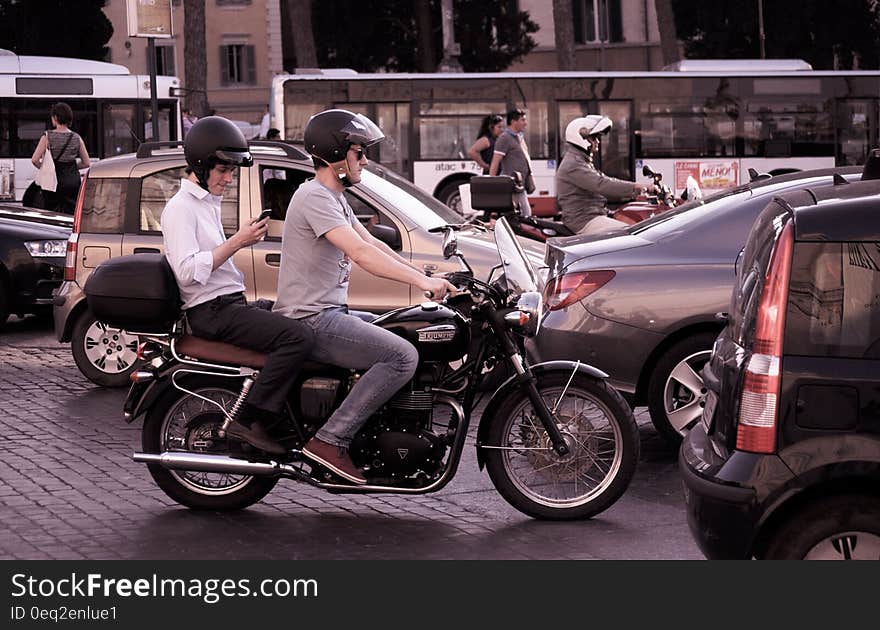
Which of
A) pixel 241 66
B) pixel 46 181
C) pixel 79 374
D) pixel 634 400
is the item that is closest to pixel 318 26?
pixel 241 66

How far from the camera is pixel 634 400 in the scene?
8703 mm

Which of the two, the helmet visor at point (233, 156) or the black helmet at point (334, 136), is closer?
the black helmet at point (334, 136)

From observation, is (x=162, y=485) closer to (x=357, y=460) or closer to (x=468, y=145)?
(x=357, y=460)

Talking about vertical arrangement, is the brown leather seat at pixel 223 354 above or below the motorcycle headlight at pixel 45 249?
below

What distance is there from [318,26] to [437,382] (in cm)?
4875

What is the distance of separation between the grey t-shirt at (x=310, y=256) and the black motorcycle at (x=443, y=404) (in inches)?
10.2

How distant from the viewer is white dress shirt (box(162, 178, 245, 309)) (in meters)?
6.96

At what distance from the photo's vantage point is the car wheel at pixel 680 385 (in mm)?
8586

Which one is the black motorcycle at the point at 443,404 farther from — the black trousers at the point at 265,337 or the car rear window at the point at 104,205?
the car rear window at the point at 104,205

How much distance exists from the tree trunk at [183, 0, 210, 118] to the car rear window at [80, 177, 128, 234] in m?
26.7

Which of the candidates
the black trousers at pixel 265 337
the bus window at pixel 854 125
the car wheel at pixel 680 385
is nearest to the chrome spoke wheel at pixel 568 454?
the black trousers at pixel 265 337

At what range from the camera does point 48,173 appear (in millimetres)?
19625

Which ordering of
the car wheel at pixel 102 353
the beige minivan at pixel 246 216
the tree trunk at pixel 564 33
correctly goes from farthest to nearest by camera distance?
the tree trunk at pixel 564 33, the car wheel at pixel 102 353, the beige minivan at pixel 246 216

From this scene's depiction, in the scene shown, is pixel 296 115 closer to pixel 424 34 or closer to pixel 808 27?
pixel 424 34
